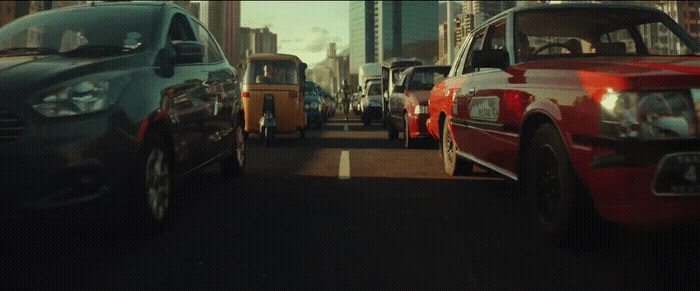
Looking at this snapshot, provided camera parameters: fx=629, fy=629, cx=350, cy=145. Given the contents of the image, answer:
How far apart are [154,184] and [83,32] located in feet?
4.65

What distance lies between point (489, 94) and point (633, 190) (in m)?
2.06

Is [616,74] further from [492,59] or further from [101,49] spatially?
[101,49]

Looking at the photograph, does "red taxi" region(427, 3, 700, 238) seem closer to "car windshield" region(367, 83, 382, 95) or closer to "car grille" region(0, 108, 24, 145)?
"car grille" region(0, 108, 24, 145)

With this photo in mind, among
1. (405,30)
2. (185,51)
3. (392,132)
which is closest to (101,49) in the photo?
(185,51)

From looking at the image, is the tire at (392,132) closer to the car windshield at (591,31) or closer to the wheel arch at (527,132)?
the car windshield at (591,31)

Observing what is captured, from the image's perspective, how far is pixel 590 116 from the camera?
3117 mm

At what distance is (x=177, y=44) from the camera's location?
4594 mm

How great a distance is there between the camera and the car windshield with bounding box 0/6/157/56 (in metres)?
4.49

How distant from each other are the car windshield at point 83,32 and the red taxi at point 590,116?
2.53 meters

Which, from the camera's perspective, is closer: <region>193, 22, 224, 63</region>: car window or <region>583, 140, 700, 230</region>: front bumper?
<region>583, 140, 700, 230</region>: front bumper

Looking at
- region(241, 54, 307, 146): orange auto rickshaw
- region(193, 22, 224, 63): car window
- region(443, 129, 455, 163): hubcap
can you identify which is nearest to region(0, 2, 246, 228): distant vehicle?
region(193, 22, 224, 63): car window

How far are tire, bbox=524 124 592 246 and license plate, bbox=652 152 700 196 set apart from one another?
46 cm

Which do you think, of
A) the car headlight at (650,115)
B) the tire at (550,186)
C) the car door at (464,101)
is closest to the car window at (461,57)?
the car door at (464,101)

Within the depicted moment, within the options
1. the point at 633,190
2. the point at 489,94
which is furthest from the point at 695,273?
the point at 489,94
